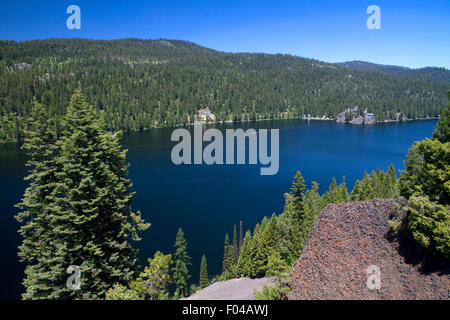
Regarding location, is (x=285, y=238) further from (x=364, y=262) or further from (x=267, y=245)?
(x=364, y=262)

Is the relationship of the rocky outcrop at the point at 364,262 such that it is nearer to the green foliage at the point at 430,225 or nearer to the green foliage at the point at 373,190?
the green foliage at the point at 430,225

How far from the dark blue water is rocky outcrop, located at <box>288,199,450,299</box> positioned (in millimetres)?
30495

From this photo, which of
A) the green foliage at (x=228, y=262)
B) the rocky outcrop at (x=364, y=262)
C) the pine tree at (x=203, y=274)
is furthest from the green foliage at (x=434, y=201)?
the green foliage at (x=228, y=262)

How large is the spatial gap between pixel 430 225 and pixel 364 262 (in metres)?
3.66

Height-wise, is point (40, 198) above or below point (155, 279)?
above

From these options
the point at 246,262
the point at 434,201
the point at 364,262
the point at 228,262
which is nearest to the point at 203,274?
the point at 228,262

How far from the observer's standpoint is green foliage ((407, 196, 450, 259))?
14.1 m

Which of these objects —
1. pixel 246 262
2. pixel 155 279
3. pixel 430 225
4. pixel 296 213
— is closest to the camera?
pixel 430 225

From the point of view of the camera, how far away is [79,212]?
16.0 metres

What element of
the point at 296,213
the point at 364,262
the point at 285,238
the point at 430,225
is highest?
the point at 430,225

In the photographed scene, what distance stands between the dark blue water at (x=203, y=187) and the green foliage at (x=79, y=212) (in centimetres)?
2747
